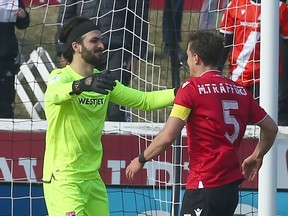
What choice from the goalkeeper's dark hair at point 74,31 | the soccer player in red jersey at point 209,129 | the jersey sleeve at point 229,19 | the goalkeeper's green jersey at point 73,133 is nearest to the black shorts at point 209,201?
the soccer player in red jersey at point 209,129

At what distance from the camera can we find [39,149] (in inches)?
340

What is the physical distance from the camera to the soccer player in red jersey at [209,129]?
19.4 ft

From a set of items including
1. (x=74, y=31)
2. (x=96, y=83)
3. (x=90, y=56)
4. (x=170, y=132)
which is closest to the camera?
(x=170, y=132)

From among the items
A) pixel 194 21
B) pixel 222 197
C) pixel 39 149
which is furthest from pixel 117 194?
pixel 222 197

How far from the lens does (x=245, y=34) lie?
875cm

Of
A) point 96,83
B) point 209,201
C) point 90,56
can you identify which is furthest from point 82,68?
point 209,201

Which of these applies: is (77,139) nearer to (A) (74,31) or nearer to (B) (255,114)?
(A) (74,31)

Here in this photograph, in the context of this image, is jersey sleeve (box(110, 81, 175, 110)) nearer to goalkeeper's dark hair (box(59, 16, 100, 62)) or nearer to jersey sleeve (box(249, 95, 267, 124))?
goalkeeper's dark hair (box(59, 16, 100, 62))

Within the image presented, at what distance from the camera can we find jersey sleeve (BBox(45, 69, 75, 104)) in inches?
251

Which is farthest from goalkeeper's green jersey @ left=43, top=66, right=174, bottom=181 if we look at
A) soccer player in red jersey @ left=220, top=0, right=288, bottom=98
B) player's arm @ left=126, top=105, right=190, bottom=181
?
soccer player in red jersey @ left=220, top=0, right=288, bottom=98

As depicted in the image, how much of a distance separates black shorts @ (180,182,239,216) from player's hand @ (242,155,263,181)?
→ 0.34 metres

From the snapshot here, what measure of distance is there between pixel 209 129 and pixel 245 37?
295 centimetres

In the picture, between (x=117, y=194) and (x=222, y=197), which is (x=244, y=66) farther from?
(x=222, y=197)

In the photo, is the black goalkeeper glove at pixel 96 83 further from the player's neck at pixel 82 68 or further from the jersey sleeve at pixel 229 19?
the jersey sleeve at pixel 229 19
